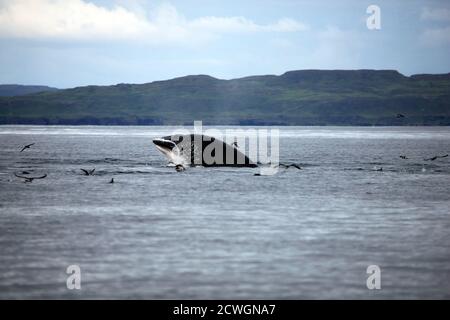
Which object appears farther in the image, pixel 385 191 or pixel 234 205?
pixel 385 191

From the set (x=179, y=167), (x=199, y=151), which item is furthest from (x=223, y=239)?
(x=199, y=151)

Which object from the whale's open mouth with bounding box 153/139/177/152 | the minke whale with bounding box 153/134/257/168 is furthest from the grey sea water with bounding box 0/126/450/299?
the minke whale with bounding box 153/134/257/168

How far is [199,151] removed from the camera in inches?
2410

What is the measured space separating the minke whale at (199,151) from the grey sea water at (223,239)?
1005cm

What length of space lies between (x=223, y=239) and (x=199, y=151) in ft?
118

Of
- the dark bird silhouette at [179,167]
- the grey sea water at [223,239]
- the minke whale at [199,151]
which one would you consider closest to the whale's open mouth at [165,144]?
the minke whale at [199,151]

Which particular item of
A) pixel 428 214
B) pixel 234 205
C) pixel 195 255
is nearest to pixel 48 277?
pixel 195 255

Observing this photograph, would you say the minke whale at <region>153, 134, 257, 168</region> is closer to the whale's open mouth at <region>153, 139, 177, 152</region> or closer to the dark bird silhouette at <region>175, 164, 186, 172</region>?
→ the whale's open mouth at <region>153, 139, 177, 152</region>

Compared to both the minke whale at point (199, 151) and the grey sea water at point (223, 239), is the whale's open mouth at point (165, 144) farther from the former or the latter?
the grey sea water at point (223, 239)

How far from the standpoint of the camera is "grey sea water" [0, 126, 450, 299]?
18812 mm

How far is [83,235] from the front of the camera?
26344 millimetres
